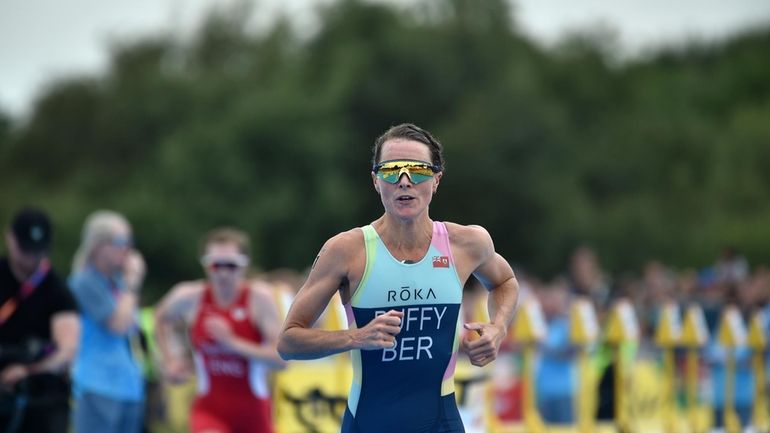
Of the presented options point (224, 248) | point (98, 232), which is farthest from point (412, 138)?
point (98, 232)

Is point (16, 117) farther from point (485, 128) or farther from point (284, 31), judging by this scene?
point (485, 128)

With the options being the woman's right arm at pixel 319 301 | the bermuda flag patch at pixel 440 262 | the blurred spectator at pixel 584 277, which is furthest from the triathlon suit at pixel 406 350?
the blurred spectator at pixel 584 277

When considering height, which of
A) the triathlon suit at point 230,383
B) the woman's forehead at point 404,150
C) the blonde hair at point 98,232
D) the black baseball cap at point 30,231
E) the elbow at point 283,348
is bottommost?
the elbow at point 283,348

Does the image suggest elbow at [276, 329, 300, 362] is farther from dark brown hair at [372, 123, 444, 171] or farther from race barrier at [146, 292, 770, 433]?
race barrier at [146, 292, 770, 433]

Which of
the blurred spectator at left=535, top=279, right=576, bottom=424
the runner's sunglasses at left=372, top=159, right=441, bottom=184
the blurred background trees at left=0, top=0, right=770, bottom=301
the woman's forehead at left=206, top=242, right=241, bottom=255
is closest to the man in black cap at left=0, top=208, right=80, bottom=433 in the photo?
the woman's forehead at left=206, top=242, right=241, bottom=255

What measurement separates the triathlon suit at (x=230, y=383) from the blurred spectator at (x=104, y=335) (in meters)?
0.88

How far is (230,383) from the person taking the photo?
10195 mm

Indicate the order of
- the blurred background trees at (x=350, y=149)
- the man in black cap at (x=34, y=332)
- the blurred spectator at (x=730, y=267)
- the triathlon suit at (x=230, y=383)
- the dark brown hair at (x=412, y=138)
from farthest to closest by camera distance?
the blurred background trees at (x=350, y=149)
the blurred spectator at (x=730, y=267)
the triathlon suit at (x=230, y=383)
the man in black cap at (x=34, y=332)
the dark brown hair at (x=412, y=138)

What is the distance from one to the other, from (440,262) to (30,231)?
3.73m

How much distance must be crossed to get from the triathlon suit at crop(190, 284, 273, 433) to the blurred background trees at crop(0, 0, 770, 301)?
35.4 metres

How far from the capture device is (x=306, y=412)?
12.7 metres

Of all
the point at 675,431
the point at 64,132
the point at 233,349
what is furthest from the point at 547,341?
the point at 64,132

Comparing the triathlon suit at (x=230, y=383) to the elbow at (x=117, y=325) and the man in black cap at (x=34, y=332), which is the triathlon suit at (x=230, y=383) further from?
the man in black cap at (x=34, y=332)

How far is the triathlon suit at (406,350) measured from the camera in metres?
6.67
